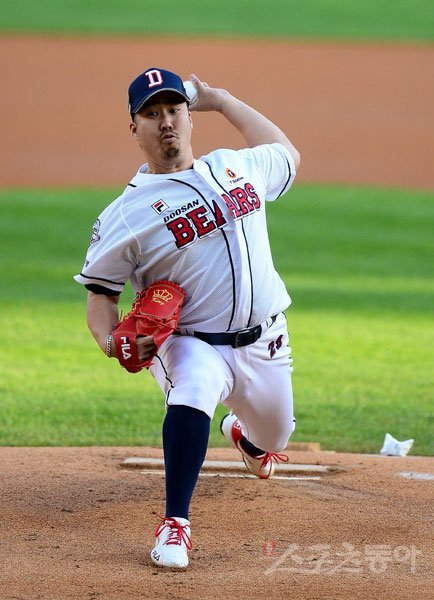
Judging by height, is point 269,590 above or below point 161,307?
below

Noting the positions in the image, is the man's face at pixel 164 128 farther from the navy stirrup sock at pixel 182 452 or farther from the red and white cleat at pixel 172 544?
the red and white cleat at pixel 172 544

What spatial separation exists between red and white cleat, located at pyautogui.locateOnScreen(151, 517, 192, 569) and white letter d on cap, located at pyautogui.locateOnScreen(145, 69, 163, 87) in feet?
5.28

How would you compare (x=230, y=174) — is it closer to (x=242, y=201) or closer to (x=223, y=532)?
(x=242, y=201)

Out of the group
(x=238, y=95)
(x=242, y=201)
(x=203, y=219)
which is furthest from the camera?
(x=238, y=95)

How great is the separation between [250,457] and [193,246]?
1190 millimetres

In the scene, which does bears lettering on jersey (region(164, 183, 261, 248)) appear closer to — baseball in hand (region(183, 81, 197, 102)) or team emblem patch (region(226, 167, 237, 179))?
team emblem patch (region(226, 167, 237, 179))

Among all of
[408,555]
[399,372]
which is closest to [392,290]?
[399,372]

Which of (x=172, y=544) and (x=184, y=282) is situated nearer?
(x=172, y=544)

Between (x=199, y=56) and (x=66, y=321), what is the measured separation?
16.1 metres

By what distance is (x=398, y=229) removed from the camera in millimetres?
13953

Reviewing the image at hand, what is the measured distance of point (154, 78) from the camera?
14.2 feet

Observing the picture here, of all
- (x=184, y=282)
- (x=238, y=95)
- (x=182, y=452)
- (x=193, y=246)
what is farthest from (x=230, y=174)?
(x=238, y=95)

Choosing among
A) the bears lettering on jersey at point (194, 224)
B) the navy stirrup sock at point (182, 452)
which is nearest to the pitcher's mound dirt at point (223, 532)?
the navy stirrup sock at point (182, 452)

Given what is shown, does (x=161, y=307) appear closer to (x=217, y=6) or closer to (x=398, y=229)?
(x=398, y=229)
